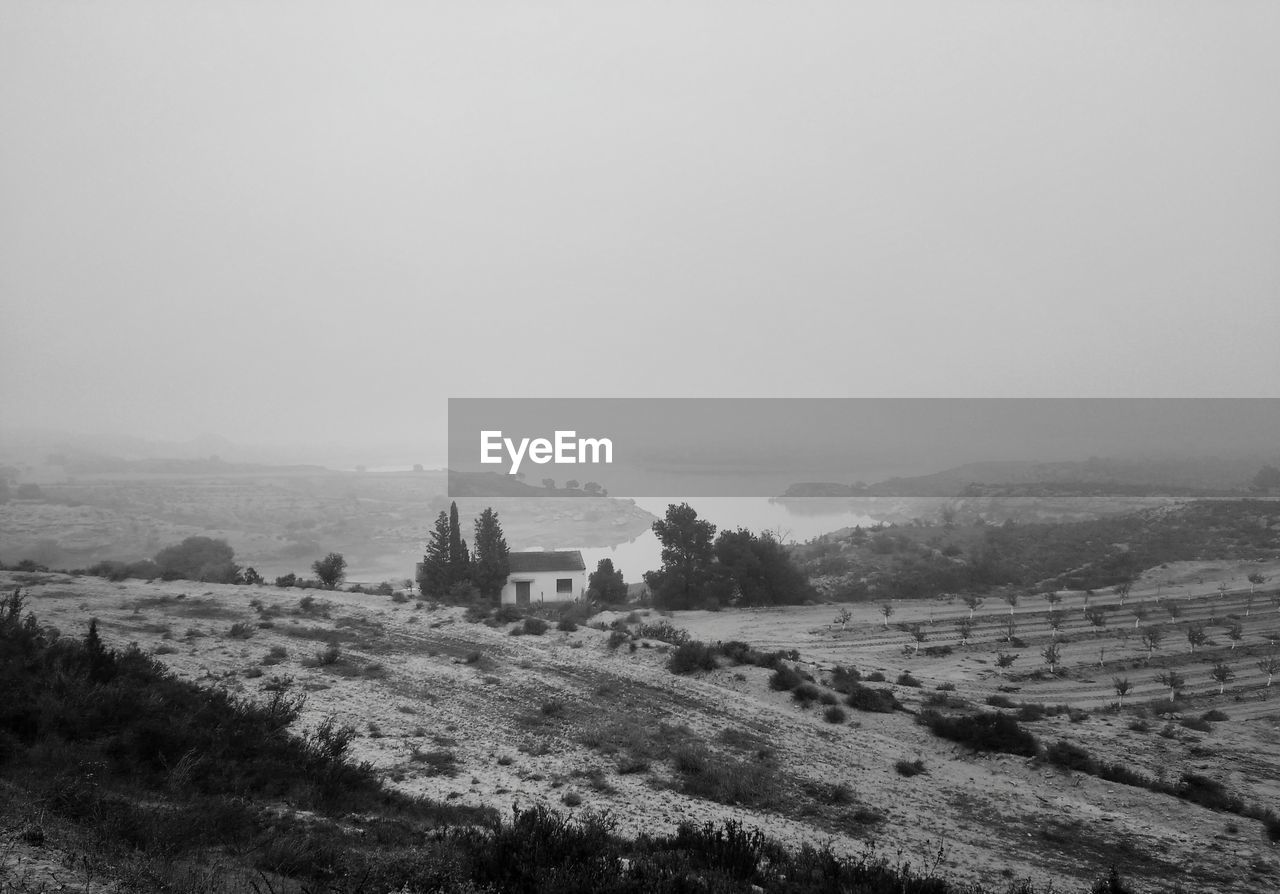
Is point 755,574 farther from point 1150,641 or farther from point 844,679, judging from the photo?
point 844,679

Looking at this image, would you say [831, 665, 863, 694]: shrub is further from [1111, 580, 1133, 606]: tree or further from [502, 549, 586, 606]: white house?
[1111, 580, 1133, 606]: tree

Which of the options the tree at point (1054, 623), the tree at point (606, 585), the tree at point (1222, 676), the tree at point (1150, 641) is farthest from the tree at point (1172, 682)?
the tree at point (606, 585)

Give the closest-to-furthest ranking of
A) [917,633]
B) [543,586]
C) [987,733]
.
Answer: [987,733] < [917,633] < [543,586]

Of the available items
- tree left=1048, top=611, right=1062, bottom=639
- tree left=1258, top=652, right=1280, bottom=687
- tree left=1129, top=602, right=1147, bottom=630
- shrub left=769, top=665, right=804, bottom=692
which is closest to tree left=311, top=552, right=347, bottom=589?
shrub left=769, top=665, right=804, bottom=692

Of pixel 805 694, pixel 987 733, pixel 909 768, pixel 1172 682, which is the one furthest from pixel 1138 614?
pixel 909 768

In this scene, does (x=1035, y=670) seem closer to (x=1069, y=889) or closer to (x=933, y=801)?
(x=933, y=801)

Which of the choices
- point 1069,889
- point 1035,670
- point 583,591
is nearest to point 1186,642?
point 1035,670
